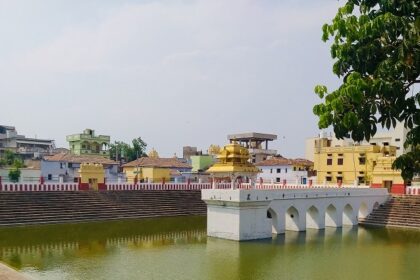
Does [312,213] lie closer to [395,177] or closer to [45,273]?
[395,177]

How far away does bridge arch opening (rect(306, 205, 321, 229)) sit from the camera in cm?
2594

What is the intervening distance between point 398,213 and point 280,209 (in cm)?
961

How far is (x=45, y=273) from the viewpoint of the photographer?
1463 centimetres

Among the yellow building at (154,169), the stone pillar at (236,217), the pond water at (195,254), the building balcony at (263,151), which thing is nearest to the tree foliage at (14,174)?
the pond water at (195,254)

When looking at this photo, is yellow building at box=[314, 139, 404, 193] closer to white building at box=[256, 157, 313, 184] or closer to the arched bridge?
white building at box=[256, 157, 313, 184]

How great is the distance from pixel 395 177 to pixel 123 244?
65.4 feet

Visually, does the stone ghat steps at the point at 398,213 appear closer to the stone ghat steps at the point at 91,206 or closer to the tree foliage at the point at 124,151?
the stone ghat steps at the point at 91,206

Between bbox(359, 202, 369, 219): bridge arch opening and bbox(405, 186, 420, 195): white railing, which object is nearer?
bbox(359, 202, 369, 219): bridge arch opening

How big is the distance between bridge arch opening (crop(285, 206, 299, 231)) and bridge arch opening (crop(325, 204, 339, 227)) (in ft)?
10.5

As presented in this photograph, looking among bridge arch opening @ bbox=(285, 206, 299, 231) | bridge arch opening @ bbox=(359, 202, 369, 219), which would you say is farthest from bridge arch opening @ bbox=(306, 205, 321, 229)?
bridge arch opening @ bbox=(359, 202, 369, 219)

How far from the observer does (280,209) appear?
76.8 ft

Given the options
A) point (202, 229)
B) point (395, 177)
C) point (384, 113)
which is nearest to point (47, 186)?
point (202, 229)

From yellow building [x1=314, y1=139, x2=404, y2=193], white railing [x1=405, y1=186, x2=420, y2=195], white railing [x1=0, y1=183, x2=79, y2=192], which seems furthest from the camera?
yellow building [x1=314, y1=139, x2=404, y2=193]

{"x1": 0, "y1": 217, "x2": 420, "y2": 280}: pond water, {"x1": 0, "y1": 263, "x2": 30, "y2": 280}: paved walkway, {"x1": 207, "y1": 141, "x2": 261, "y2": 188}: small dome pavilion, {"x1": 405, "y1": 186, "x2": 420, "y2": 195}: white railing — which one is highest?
{"x1": 207, "y1": 141, "x2": 261, "y2": 188}: small dome pavilion
